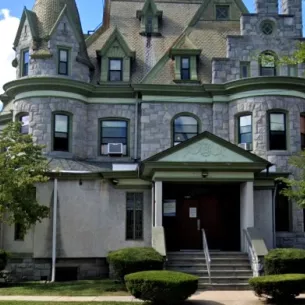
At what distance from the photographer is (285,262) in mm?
17781

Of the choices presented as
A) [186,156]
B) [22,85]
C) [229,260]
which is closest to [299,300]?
[229,260]

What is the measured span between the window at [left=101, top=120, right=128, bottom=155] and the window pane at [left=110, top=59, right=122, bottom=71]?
2762 mm

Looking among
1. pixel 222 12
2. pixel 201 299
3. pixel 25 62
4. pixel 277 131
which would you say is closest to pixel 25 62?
pixel 25 62

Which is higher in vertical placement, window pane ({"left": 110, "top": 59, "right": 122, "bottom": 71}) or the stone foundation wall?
window pane ({"left": 110, "top": 59, "right": 122, "bottom": 71})

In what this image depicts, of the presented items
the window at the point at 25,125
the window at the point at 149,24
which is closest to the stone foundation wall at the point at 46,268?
Result: the window at the point at 25,125

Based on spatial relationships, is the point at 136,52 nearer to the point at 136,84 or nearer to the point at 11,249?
the point at 136,84

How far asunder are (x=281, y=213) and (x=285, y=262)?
7.30 metres

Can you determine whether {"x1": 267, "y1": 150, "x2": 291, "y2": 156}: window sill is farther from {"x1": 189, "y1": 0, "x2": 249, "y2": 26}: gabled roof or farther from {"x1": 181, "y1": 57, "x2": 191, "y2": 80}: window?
{"x1": 189, "y1": 0, "x2": 249, "y2": 26}: gabled roof

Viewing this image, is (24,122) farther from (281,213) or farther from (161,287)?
(161,287)

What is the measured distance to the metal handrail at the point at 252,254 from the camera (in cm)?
1924

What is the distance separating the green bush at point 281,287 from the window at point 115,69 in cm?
1468

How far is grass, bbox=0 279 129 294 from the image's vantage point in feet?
57.4

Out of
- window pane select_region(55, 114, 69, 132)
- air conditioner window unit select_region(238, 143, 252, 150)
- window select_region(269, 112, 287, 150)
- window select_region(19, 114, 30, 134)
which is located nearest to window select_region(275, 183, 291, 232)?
window select_region(269, 112, 287, 150)

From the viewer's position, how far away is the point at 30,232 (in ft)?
76.9
